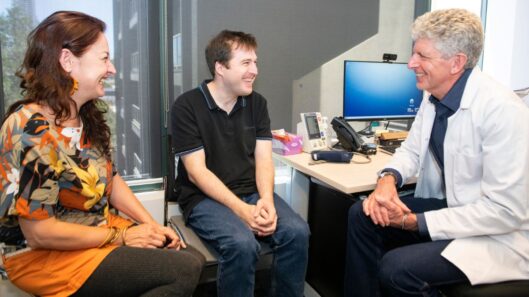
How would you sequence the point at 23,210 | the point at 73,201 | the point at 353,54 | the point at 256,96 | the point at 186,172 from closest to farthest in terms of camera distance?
the point at 23,210 → the point at 73,201 → the point at 186,172 → the point at 256,96 → the point at 353,54

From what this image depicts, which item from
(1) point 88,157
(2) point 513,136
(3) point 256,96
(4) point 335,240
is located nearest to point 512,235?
(2) point 513,136

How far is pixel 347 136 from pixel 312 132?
195 millimetres

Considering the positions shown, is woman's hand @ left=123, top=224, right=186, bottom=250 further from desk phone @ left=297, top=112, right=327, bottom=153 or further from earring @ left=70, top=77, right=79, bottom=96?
desk phone @ left=297, top=112, right=327, bottom=153

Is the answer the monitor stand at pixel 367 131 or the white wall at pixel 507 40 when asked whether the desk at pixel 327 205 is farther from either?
the white wall at pixel 507 40

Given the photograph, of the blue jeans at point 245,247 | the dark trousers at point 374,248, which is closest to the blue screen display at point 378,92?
the dark trousers at point 374,248

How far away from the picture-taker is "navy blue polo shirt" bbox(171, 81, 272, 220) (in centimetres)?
179

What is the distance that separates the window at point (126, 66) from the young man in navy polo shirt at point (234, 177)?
1.55 ft

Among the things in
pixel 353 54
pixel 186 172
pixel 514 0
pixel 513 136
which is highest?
pixel 514 0

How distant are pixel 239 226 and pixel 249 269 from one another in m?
0.17

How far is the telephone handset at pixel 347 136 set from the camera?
227cm

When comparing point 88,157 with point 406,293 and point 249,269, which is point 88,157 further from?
point 406,293

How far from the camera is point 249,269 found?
5.10 feet

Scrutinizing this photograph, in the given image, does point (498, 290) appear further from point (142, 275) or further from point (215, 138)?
point (215, 138)

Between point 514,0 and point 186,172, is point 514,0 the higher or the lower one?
the higher one
